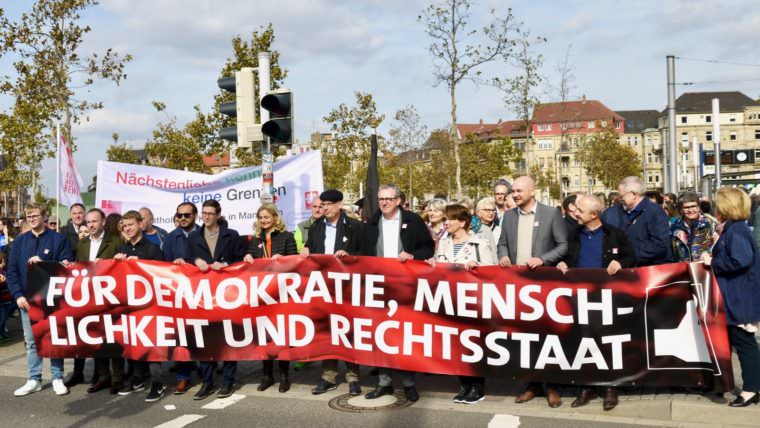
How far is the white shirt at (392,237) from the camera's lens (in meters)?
7.04

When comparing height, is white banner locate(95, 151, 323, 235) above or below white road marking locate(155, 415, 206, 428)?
above

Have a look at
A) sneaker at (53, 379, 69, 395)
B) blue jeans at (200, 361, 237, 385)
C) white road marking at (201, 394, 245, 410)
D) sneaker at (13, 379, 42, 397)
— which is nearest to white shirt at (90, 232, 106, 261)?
sneaker at (53, 379, 69, 395)

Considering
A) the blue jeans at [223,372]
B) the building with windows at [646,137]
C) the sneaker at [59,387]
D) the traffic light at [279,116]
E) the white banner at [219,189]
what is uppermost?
the building with windows at [646,137]

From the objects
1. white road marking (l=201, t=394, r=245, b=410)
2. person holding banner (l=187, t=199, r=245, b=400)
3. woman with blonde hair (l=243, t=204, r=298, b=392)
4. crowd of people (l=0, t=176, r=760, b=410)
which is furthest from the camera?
woman with blonde hair (l=243, t=204, r=298, b=392)

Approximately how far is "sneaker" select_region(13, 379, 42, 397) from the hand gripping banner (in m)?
0.35

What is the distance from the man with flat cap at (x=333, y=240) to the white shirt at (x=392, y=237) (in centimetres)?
35

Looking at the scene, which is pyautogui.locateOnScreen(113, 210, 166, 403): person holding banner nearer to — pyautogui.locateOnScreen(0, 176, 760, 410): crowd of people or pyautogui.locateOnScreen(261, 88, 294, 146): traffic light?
pyautogui.locateOnScreen(0, 176, 760, 410): crowd of people

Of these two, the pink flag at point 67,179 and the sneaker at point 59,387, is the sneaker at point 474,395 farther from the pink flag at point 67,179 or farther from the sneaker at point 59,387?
the pink flag at point 67,179

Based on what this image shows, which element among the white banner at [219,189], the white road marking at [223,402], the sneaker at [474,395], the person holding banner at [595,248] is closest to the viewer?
the person holding banner at [595,248]

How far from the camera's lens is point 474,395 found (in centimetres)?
657

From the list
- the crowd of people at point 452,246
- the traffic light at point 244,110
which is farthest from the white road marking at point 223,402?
the traffic light at point 244,110

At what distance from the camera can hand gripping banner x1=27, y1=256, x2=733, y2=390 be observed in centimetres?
612

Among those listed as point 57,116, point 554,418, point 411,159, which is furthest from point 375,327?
point 411,159

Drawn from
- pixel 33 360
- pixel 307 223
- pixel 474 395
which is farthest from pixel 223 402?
pixel 307 223
